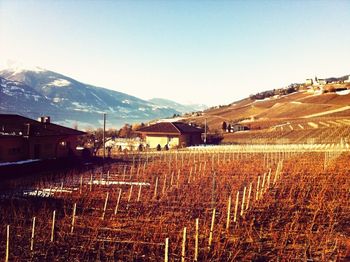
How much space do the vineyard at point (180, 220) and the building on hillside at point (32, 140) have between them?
16.5 ft

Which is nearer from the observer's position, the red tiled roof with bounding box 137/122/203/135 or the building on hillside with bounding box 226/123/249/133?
the red tiled roof with bounding box 137/122/203/135

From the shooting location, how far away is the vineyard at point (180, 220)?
360 inches

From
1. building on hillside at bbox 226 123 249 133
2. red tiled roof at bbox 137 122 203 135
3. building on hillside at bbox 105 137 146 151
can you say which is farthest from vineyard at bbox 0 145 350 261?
building on hillside at bbox 226 123 249 133

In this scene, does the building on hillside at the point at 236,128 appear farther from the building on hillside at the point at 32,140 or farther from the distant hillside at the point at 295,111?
the building on hillside at the point at 32,140

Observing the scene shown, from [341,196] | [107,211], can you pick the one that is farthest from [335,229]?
[107,211]

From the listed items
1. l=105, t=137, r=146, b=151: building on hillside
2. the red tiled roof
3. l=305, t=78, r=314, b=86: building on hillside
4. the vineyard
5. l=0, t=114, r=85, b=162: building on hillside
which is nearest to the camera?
the vineyard

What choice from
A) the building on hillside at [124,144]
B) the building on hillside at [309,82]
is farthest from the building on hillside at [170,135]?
the building on hillside at [309,82]

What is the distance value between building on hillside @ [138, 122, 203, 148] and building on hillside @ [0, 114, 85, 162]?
14.7 meters

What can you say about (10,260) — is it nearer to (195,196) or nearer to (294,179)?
(195,196)

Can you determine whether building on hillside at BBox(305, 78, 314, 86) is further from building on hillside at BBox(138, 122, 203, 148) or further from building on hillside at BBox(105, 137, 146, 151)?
building on hillside at BBox(105, 137, 146, 151)

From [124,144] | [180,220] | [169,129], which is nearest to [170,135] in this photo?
[169,129]

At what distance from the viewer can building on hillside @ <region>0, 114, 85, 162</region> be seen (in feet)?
82.7

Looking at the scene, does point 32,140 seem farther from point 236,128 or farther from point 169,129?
point 236,128

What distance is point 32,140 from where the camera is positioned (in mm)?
27188
